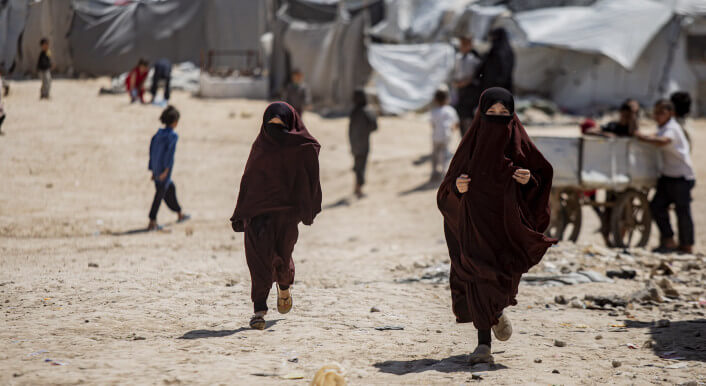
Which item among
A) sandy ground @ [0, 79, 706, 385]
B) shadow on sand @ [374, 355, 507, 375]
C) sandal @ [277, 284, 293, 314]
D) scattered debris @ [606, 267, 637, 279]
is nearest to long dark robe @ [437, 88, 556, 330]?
shadow on sand @ [374, 355, 507, 375]

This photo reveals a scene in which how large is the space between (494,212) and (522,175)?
225 millimetres

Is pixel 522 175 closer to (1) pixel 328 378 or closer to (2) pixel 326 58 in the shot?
(1) pixel 328 378

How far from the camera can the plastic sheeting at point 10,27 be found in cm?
856

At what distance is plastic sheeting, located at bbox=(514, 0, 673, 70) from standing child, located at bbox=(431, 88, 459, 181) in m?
9.10

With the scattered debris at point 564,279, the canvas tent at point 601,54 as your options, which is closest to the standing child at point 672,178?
the scattered debris at point 564,279

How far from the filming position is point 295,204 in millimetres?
→ 4727

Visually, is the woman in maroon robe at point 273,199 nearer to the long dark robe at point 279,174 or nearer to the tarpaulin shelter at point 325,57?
the long dark robe at point 279,174

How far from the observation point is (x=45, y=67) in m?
9.40

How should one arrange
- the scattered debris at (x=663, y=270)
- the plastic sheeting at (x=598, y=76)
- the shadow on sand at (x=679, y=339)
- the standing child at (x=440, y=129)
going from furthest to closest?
the plastic sheeting at (x=598, y=76), the standing child at (x=440, y=129), the scattered debris at (x=663, y=270), the shadow on sand at (x=679, y=339)

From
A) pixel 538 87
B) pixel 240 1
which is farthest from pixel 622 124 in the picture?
pixel 538 87

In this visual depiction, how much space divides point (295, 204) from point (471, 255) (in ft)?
3.97

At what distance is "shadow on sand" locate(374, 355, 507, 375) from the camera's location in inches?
152

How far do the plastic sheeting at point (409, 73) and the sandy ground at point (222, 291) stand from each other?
6698mm

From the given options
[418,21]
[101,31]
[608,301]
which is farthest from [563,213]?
[418,21]
